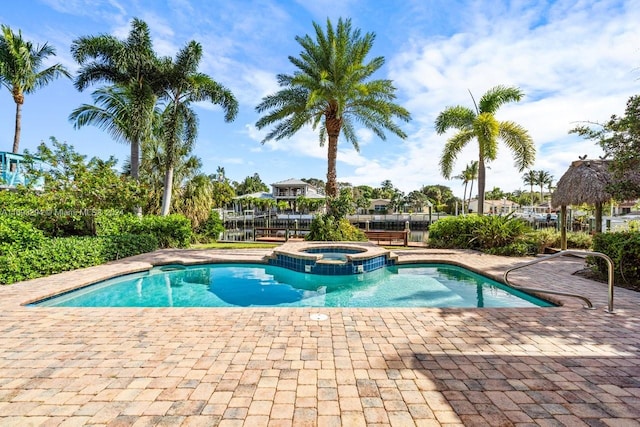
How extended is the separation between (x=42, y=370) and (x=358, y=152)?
55.9 feet

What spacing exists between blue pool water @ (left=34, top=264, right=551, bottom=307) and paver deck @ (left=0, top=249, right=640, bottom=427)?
1539 millimetres

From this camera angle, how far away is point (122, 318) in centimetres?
464

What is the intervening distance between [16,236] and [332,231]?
434 inches

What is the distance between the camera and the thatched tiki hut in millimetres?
10734

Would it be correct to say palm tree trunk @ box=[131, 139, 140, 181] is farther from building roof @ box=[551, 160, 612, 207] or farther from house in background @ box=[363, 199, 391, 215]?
house in background @ box=[363, 199, 391, 215]

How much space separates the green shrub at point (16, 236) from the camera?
702cm

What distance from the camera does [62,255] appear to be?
8.02m

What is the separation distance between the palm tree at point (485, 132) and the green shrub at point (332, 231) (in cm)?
612

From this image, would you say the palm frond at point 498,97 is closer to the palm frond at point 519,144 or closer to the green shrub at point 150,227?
the palm frond at point 519,144

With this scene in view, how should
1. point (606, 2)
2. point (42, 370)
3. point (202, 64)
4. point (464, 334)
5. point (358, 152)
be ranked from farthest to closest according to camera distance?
point (358, 152) < point (202, 64) < point (606, 2) < point (464, 334) < point (42, 370)

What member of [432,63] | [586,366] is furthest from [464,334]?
[432,63]

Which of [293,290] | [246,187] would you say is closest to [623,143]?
[293,290]

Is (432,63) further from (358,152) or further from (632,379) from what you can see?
(632,379)

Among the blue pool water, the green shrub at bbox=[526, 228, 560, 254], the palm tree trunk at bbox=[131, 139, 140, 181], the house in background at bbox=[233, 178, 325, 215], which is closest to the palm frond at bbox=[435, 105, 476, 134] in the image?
the green shrub at bbox=[526, 228, 560, 254]
